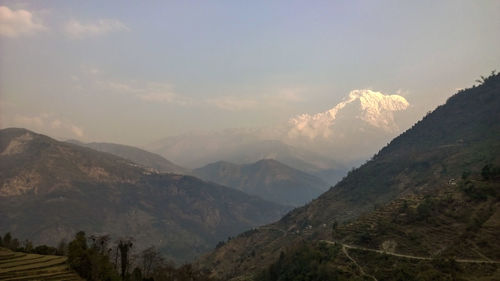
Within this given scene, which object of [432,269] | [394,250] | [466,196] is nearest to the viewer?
[432,269]

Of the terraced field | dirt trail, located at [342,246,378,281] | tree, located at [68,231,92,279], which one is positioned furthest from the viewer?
dirt trail, located at [342,246,378,281]

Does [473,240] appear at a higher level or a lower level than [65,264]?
higher

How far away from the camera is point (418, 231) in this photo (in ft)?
449

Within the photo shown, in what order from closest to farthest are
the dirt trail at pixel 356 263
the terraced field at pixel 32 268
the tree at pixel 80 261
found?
1. the terraced field at pixel 32 268
2. the tree at pixel 80 261
3. the dirt trail at pixel 356 263

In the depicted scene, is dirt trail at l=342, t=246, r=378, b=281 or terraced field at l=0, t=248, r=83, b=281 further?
dirt trail at l=342, t=246, r=378, b=281

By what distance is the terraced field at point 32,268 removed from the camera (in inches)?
3846

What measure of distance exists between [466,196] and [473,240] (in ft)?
89.9

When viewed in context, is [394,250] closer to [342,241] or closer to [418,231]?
[418,231]

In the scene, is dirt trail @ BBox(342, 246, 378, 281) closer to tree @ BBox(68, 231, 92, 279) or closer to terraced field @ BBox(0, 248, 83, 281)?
tree @ BBox(68, 231, 92, 279)

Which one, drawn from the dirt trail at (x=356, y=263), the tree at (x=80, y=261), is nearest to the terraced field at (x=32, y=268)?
the tree at (x=80, y=261)

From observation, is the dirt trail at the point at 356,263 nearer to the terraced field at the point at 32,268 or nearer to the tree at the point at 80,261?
the tree at the point at 80,261

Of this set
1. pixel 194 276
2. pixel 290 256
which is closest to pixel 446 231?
pixel 290 256

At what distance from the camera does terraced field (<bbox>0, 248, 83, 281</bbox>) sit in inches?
3846

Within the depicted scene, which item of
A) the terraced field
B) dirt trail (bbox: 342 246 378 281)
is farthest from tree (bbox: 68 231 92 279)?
dirt trail (bbox: 342 246 378 281)
